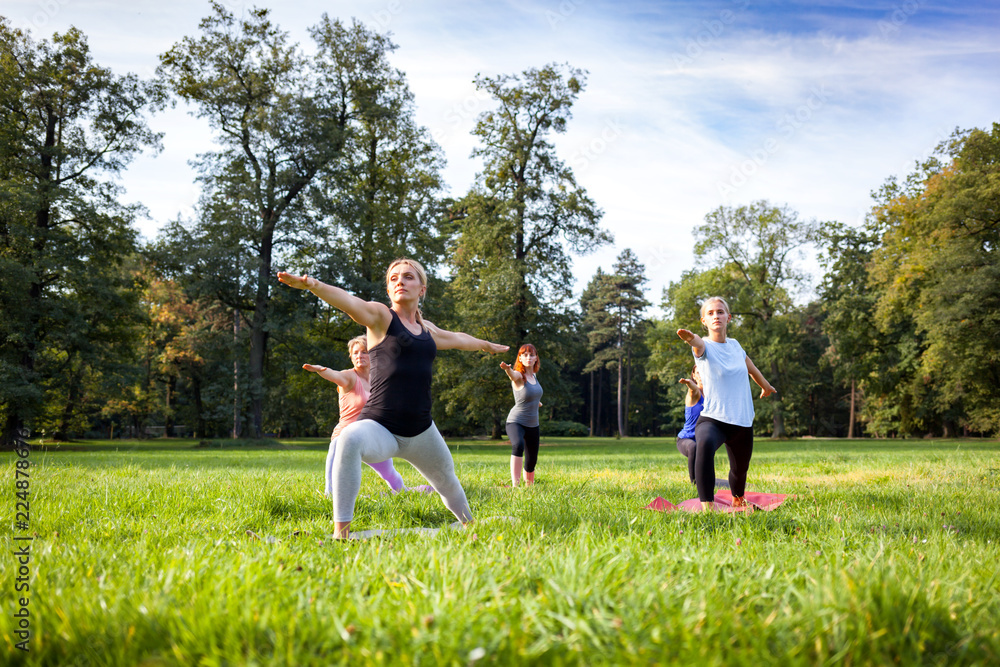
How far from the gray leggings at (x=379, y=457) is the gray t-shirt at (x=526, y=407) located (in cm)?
406

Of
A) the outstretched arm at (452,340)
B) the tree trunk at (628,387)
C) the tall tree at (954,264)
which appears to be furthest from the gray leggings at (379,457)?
the tree trunk at (628,387)

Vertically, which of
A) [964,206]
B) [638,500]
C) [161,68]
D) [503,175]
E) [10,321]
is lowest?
[638,500]

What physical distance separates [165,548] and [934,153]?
3815 cm

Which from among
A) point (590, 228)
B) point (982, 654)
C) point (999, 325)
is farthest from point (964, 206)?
point (982, 654)

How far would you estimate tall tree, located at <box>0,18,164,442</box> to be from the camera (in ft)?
75.7

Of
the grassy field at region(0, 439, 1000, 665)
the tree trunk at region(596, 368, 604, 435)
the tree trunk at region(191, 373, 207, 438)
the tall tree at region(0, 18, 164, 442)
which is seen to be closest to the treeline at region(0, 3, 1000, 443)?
the tall tree at region(0, 18, 164, 442)

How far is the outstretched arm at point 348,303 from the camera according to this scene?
149 inches

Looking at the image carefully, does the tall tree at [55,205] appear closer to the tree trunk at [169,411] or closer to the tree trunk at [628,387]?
the tree trunk at [169,411]

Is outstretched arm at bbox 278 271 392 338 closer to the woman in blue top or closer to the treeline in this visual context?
the woman in blue top

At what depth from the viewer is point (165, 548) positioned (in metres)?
3.60

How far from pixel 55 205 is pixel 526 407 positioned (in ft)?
85.2

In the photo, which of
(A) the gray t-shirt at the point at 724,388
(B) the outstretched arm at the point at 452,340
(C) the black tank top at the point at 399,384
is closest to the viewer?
(C) the black tank top at the point at 399,384

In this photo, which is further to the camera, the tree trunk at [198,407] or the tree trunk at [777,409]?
the tree trunk at [198,407]

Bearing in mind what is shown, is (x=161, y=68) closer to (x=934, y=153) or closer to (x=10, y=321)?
(x=10, y=321)
